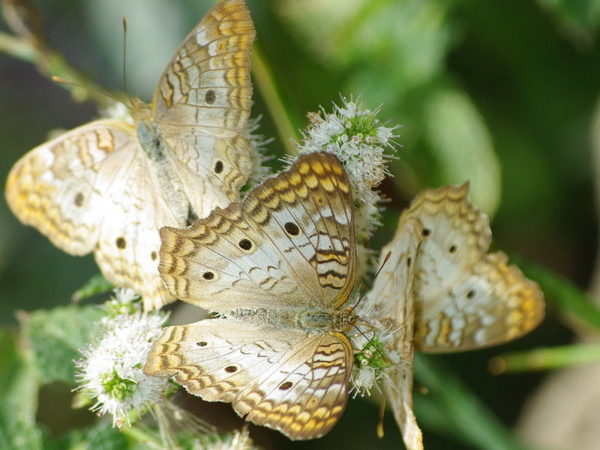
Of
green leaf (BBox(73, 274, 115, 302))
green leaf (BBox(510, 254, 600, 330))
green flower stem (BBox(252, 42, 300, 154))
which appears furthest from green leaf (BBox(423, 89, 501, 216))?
green leaf (BBox(73, 274, 115, 302))

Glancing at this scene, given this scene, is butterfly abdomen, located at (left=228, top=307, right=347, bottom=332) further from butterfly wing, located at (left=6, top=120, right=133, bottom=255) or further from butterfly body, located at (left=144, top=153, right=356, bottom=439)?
butterfly wing, located at (left=6, top=120, right=133, bottom=255)

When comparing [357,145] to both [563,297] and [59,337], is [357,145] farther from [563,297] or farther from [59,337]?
[59,337]

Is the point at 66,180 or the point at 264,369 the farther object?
the point at 66,180

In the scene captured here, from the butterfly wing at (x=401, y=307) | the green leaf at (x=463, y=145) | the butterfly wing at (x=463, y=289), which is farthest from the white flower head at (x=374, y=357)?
the green leaf at (x=463, y=145)

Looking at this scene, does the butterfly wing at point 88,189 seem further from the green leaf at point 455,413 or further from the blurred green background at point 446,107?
the green leaf at point 455,413

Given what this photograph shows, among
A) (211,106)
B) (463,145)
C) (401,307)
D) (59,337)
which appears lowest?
(59,337)

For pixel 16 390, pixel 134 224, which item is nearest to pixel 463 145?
pixel 134 224
